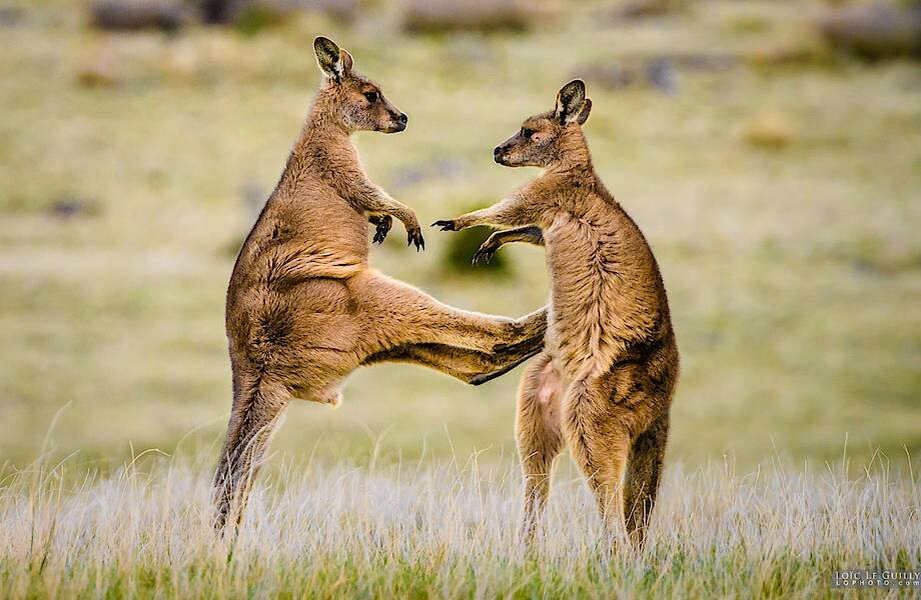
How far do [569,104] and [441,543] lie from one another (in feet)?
7.72

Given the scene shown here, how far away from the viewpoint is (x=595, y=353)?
569 centimetres

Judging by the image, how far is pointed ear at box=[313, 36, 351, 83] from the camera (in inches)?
259

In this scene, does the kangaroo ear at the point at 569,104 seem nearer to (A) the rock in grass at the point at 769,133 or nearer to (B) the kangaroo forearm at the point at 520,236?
(B) the kangaroo forearm at the point at 520,236

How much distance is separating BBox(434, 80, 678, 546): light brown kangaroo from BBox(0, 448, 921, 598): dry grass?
10.9 inches

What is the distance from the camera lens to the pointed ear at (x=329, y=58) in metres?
6.57

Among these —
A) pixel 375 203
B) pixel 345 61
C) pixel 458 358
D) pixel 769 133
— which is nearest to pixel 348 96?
pixel 345 61

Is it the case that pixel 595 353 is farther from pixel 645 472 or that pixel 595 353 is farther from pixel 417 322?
pixel 417 322

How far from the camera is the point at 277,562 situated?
17.3 ft

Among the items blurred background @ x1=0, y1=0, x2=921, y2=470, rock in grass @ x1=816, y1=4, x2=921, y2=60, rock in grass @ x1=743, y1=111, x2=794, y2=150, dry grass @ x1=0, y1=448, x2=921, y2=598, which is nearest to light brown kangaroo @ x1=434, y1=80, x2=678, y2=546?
dry grass @ x1=0, y1=448, x2=921, y2=598

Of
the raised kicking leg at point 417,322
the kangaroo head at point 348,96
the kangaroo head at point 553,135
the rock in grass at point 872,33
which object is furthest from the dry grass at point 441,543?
the rock in grass at point 872,33

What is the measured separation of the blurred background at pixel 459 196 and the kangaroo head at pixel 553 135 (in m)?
2.10

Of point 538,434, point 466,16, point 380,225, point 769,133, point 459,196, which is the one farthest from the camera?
point 466,16

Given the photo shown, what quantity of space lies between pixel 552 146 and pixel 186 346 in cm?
1306

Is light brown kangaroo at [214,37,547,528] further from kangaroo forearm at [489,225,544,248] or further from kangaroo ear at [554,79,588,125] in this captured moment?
kangaroo ear at [554,79,588,125]
